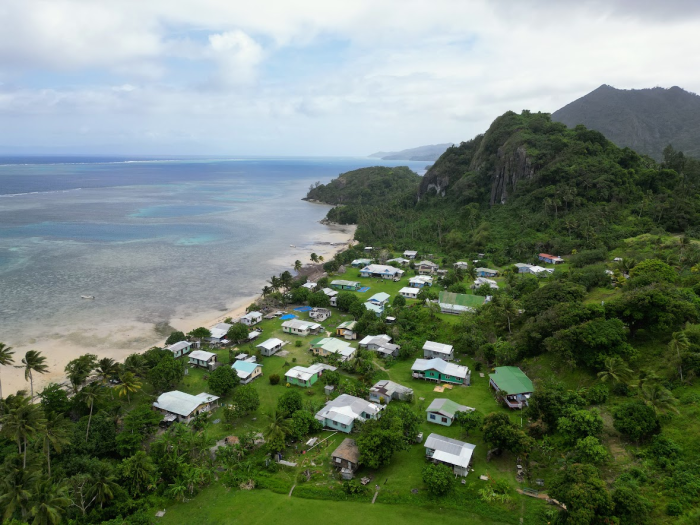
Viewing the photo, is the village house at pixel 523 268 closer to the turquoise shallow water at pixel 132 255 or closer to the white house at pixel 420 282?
the white house at pixel 420 282

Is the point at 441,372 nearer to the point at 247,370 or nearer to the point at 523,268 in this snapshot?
the point at 247,370

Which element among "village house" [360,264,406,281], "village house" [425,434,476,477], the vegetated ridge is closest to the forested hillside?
"village house" [360,264,406,281]

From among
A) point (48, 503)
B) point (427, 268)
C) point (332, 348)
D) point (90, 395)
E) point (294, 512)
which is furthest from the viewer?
point (427, 268)

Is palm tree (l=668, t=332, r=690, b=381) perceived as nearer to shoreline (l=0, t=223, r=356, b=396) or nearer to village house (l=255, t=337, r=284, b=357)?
village house (l=255, t=337, r=284, b=357)

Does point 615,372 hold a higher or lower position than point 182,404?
higher

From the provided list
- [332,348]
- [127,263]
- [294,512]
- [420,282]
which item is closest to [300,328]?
[332,348]

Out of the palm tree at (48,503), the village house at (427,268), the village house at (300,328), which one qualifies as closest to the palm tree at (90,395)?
the palm tree at (48,503)

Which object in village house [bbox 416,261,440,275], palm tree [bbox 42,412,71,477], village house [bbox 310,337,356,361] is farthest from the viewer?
village house [bbox 416,261,440,275]
